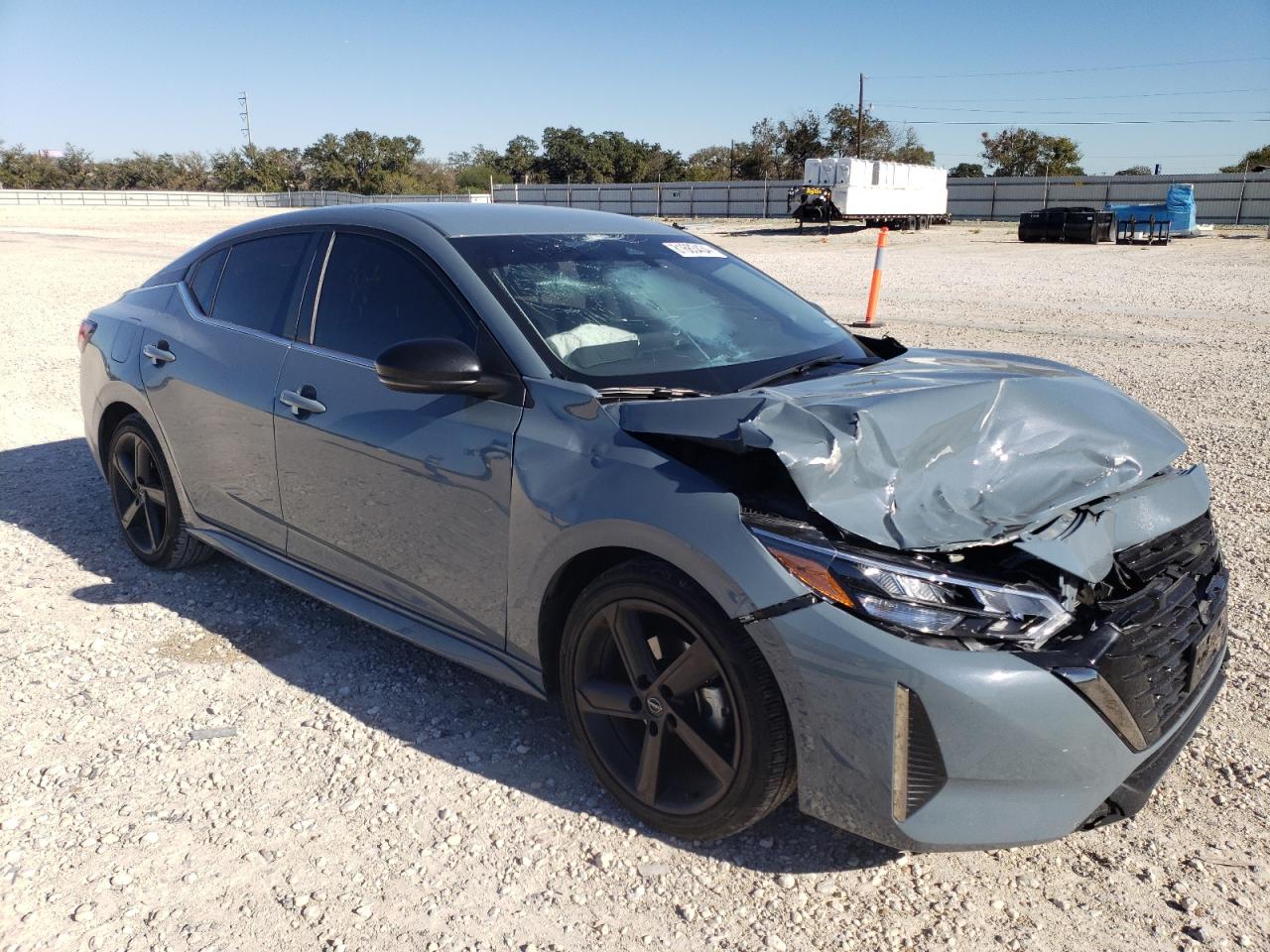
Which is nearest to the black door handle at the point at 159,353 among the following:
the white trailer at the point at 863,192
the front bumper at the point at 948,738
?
the front bumper at the point at 948,738

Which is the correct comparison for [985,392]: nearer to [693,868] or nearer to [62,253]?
[693,868]

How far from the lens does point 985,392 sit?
287 centimetres

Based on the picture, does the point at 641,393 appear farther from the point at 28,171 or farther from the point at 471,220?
the point at 28,171

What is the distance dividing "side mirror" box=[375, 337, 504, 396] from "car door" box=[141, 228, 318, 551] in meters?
1.03

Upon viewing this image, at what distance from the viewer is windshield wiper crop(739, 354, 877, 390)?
127 inches

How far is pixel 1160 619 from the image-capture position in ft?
8.36

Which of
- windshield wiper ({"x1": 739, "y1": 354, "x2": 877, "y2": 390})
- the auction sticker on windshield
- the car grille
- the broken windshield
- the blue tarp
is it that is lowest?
the car grille

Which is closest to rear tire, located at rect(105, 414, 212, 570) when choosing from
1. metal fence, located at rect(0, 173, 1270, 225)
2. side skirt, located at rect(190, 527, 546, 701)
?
side skirt, located at rect(190, 527, 546, 701)

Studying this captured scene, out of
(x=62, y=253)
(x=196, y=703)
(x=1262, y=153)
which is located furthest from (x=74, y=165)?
(x=196, y=703)

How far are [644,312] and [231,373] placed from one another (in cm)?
175

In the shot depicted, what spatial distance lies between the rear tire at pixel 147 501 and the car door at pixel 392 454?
41.4 inches

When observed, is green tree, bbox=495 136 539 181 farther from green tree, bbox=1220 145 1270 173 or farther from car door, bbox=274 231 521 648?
car door, bbox=274 231 521 648

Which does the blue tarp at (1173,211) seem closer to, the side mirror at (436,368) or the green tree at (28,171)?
the side mirror at (436,368)

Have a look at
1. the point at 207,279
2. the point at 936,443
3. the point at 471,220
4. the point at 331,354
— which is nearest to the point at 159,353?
the point at 207,279
